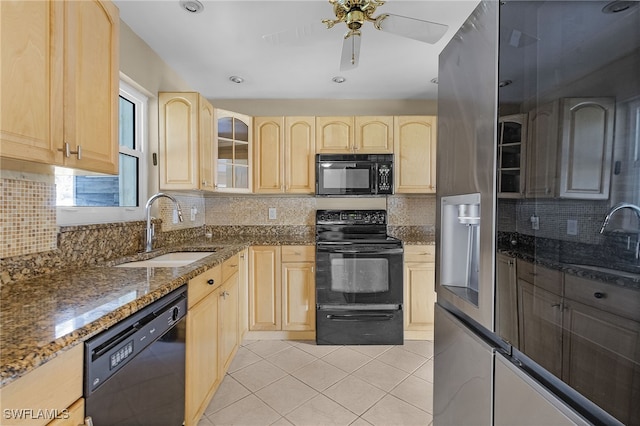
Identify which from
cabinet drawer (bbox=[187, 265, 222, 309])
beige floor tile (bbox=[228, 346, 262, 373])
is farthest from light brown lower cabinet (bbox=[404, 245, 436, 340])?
cabinet drawer (bbox=[187, 265, 222, 309])

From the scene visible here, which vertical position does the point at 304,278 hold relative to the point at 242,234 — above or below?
below

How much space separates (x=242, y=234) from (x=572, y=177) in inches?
122

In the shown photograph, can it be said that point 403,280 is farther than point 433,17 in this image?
Yes

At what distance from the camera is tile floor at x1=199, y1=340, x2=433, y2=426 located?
173 centimetres

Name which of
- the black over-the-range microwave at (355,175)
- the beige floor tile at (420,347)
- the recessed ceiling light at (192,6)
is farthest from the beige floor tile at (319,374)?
the recessed ceiling light at (192,6)

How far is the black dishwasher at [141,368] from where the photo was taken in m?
0.82

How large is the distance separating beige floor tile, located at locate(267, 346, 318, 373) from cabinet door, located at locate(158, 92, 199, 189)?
5.13 feet

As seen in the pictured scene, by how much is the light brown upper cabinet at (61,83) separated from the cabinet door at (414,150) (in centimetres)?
241

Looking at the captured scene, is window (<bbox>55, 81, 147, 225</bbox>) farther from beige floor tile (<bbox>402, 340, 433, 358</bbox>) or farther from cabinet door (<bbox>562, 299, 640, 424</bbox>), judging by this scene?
beige floor tile (<bbox>402, 340, 433, 358</bbox>)

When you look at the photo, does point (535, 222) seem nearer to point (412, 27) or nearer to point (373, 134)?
point (412, 27)

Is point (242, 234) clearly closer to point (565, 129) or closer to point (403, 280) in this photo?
point (403, 280)

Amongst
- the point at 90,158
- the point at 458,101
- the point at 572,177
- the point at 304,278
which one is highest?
the point at 458,101

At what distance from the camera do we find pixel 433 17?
1842 millimetres

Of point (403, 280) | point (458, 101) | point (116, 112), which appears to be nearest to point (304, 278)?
point (403, 280)
